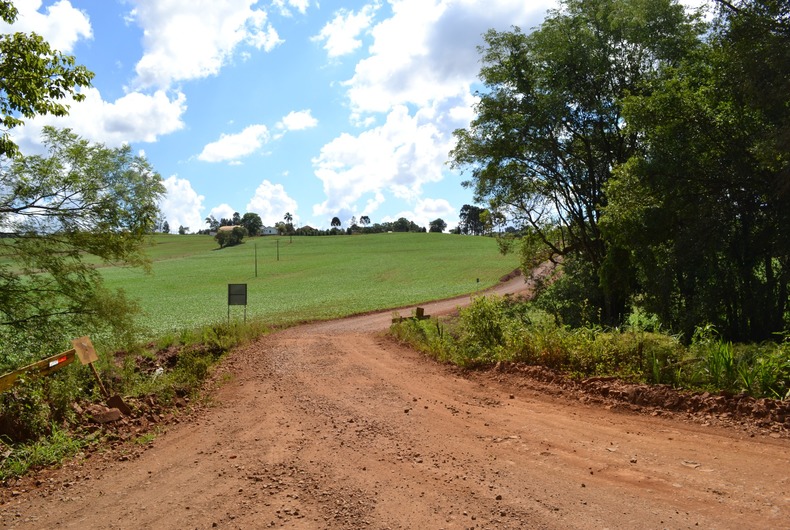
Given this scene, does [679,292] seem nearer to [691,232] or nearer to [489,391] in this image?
[691,232]

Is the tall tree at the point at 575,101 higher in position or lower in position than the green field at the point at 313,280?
higher

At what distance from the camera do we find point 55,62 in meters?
9.47

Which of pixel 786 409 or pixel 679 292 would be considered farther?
pixel 679 292

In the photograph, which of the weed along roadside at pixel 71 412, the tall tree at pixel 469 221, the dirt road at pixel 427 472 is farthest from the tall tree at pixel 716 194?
the tall tree at pixel 469 221

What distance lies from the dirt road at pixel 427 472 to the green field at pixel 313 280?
11692mm

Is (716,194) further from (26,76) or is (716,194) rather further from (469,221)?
(469,221)

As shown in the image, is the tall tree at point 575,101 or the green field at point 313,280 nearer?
the tall tree at point 575,101

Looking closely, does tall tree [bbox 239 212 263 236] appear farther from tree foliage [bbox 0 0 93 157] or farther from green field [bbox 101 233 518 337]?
tree foliage [bbox 0 0 93 157]

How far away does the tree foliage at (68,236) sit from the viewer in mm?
13336

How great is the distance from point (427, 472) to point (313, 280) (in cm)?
5339

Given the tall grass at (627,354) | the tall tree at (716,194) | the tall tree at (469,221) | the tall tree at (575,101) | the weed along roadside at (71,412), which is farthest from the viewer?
the tall tree at (469,221)

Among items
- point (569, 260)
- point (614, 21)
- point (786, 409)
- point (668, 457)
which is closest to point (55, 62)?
point (668, 457)

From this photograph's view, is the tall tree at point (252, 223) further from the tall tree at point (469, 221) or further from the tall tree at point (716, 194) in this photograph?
the tall tree at point (716, 194)

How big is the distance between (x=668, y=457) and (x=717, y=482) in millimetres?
721
